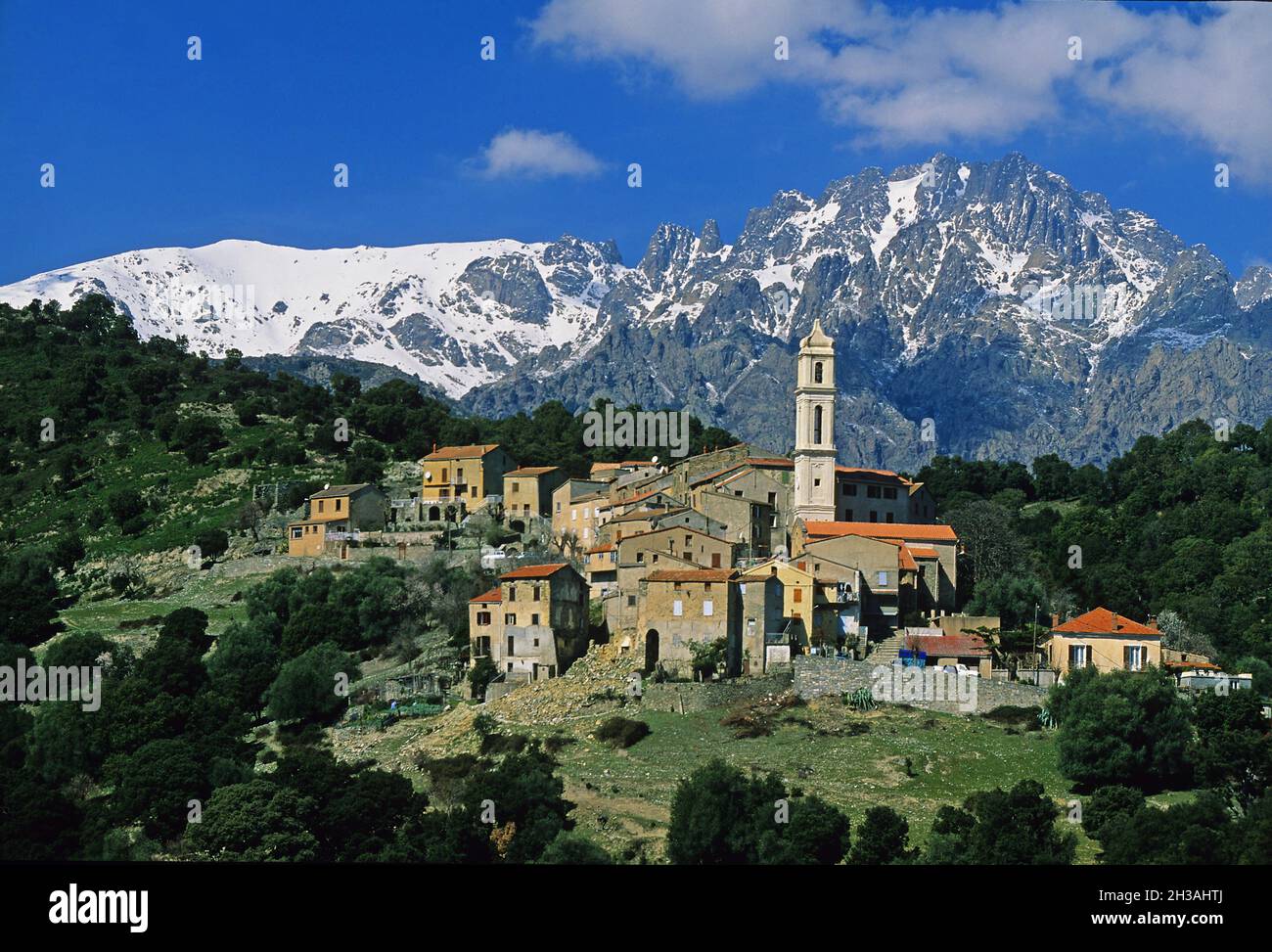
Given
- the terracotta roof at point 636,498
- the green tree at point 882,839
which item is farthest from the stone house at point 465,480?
the green tree at point 882,839

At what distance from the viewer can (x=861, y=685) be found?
47.2 metres

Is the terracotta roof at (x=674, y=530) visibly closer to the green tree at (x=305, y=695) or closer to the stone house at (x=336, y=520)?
the green tree at (x=305, y=695)

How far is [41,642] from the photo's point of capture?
66.9 meters

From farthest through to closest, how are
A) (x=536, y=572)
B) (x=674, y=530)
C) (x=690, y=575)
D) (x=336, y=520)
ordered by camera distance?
(x=336, y=520) < (x=674, y=530) < (x=536, y=572) < (x=690, y=575)

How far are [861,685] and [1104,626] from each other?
27.4 feet

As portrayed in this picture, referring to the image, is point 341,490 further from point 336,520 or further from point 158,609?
point 158,609

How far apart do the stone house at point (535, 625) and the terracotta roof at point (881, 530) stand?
8.93 metres

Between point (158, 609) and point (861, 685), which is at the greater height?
point (158, 609)

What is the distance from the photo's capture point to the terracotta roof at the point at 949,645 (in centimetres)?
4891

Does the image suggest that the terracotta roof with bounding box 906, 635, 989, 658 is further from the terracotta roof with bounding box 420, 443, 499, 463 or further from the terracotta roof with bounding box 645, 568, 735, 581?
the terracotta roof with bounding box 420, 443, 499, 463

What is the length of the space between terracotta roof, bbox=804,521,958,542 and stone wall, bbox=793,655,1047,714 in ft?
32.1

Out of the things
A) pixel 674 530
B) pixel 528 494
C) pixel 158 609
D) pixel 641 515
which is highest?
pixel 528 494

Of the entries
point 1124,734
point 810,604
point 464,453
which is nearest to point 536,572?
point 810,604

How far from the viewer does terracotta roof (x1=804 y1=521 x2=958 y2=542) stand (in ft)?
190
